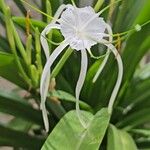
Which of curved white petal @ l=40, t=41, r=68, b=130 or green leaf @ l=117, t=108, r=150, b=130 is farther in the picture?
green leaf @ l=117, t=108, r=150, b=130

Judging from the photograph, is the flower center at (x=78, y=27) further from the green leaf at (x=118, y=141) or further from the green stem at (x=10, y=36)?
the green leaf at (x=118, y=141)

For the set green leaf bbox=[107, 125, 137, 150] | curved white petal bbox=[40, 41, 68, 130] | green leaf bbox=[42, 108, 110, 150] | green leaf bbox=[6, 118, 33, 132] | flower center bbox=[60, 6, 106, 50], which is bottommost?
green leaf bbox=[6, 118, 33, 132]

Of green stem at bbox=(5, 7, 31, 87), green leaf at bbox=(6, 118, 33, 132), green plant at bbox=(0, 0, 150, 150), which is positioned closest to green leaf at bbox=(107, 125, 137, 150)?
green plant at bbox=(0, 0, 150, 150)

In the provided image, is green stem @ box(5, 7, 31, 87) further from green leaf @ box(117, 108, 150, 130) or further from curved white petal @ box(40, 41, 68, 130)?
green leaf @ box(117, 108, 150, 130)

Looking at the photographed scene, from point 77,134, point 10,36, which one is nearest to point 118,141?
point 77,134

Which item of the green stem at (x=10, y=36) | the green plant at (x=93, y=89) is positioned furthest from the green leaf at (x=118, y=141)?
the green stem at (x=10, y=36)

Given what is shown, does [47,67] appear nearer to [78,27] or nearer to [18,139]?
[78,27]
